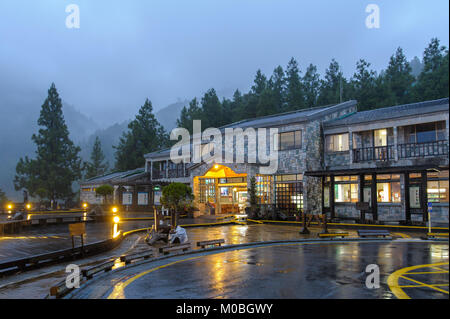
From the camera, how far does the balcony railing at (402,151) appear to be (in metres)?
24.9

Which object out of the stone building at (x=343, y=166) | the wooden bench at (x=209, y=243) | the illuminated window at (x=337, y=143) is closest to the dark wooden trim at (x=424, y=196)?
the stone building at (x=343, y=166)

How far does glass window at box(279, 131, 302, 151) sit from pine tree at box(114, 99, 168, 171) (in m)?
40.4

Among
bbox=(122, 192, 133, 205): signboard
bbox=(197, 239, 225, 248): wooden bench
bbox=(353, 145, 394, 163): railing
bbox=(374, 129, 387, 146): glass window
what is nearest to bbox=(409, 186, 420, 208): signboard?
bbox=(353, 145, 394, 163): railing

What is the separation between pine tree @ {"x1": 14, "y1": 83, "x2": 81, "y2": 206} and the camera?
58.4 meters

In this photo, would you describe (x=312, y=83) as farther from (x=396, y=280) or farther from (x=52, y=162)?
(x=396, y=280)

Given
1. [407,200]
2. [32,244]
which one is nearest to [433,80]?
[407,200]

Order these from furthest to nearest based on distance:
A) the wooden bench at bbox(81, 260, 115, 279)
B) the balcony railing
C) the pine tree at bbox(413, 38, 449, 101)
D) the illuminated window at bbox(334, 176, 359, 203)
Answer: the pine tree at bbox(413, 38, 449, 101)
the illuminated window at bbox(334, 176, 359, 203)
the balcony railing
the wooden bench at bbox(81, 260, 115, 279)

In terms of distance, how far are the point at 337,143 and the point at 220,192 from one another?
40.9ft

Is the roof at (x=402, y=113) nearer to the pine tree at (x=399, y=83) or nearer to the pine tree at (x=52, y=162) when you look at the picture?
the pine tree at (x=399, y=83)

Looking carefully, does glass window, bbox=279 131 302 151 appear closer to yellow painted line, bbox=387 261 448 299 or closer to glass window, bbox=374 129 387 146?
glass window, bbox=374 129 387 146

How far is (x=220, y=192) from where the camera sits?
36656mm

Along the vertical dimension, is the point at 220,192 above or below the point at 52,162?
below

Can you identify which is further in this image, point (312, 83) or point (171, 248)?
point (312, 83)
